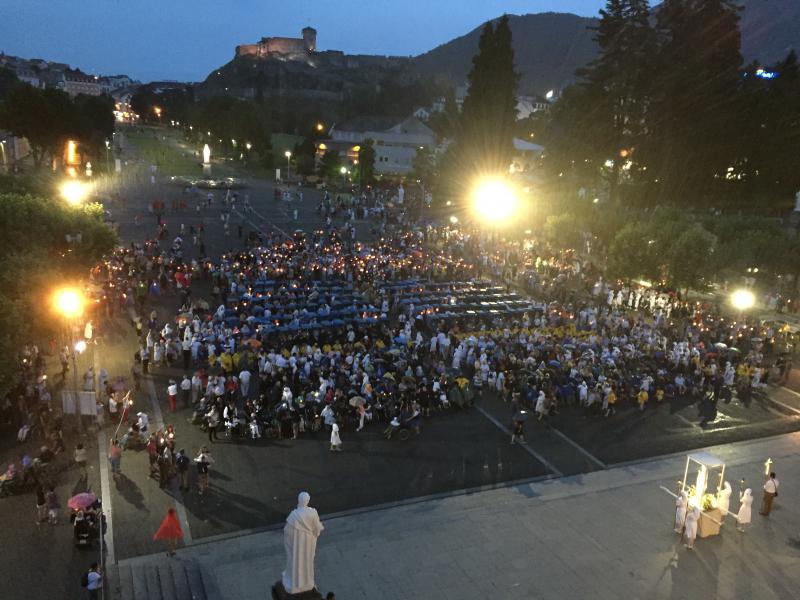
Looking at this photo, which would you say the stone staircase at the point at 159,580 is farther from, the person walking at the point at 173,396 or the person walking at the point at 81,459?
the person walking at the point at 173,396

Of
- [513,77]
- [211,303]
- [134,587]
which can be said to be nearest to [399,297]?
[211,303]

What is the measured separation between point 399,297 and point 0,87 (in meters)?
88.4

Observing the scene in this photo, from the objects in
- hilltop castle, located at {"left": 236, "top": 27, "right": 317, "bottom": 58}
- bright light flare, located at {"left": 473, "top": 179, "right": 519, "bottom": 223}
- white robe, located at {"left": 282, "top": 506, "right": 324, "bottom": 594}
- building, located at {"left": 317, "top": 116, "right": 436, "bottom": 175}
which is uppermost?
hilltop castle, located at {"left": 236, "top": 27, "right": 317, "bottom": 58}

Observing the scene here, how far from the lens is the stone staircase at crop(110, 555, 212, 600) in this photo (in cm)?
1039

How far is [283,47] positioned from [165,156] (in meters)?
117

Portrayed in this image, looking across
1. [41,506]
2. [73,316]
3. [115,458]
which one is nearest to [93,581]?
[41,506]

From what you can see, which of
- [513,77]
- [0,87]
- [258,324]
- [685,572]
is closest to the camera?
[685,572]

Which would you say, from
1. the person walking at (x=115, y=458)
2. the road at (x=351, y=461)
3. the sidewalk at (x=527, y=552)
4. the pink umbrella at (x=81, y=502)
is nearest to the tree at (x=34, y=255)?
the road at (x=351, y=461)

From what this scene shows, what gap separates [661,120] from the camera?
4128 centimetres

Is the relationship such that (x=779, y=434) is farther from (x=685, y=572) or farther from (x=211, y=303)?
(x=211, y=303)

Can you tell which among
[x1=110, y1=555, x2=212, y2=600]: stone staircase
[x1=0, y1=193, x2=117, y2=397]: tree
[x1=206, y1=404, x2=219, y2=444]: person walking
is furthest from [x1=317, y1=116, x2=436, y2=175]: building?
[x1=110, y1=555, x2=212, y2=600]: stone staircase

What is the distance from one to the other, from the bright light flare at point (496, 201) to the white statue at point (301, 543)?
3730cm

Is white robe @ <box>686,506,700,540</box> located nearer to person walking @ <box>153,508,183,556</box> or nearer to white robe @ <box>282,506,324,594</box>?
white robe @ <box>282,506,324,594</box>

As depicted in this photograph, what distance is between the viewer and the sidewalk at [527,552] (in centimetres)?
1094
